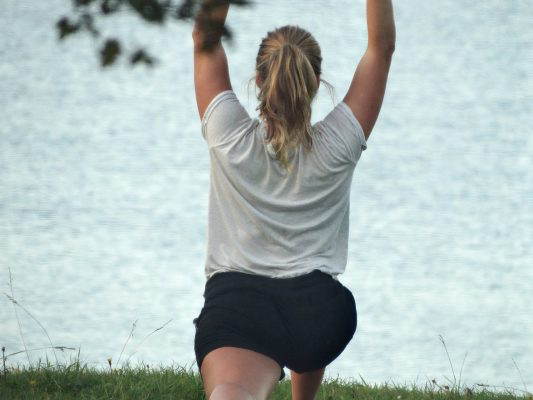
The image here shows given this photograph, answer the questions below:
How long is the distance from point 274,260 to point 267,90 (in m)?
0.51

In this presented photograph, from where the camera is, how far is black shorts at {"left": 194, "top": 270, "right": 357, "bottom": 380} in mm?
2379

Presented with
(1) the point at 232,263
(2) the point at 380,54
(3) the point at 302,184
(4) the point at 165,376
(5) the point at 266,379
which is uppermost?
Answer: (2) the point at 380,54

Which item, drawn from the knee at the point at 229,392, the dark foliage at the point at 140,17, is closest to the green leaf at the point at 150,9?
the dark foliage at the point at 140,17

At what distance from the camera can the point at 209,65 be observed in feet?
8.62

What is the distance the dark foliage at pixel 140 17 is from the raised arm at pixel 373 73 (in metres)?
0.42

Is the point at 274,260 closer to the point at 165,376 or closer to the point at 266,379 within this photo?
the point at 266,379

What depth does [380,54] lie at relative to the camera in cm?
270

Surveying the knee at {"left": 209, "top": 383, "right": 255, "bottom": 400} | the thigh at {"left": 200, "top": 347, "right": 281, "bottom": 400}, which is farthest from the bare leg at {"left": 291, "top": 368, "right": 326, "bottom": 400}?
the knee at {"left": 209, "top": 383, "right": 255, "bottom": 400}

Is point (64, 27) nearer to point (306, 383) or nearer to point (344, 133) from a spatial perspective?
point (344, 133)

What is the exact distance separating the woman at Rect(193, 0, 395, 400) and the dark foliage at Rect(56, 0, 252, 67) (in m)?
0.05

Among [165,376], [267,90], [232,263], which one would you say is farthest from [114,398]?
[267,90]

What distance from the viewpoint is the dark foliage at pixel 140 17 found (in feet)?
8.80

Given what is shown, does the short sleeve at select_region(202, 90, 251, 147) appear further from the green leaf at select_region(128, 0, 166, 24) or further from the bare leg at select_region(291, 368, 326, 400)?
the bare leg at select_region(291, 368, 326, 400)

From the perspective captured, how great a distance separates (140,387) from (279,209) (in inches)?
82.9
